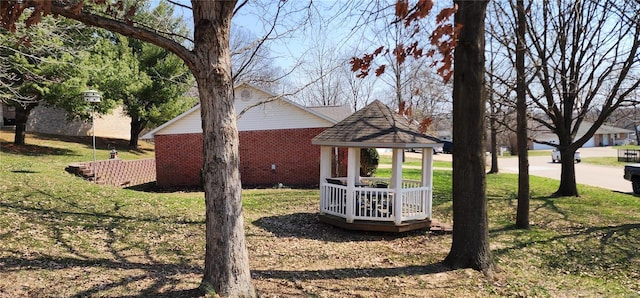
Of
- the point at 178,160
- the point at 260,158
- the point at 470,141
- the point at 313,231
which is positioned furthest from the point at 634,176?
the point at 178,160

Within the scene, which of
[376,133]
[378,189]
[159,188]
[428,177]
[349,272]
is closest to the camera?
[349,272]

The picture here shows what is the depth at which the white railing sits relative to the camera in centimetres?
898

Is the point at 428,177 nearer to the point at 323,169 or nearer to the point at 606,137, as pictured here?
the point at 323,169

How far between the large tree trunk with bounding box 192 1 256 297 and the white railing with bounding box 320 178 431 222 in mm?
4879

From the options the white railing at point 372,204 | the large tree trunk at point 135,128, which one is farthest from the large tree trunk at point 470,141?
the large tree trunk at point 135,128

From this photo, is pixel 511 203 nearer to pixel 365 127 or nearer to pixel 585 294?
pixel 365 127

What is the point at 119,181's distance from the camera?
57.8 feet

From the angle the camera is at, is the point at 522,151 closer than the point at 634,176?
Yes

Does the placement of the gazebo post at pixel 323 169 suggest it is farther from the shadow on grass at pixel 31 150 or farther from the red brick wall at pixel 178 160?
the shadow on grass at pixel 31 150

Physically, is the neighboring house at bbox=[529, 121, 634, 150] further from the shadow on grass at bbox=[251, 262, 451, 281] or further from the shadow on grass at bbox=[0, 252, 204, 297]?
the shadow on grass at bbox=[0, 252, 204, 297]

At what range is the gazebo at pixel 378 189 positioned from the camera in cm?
880

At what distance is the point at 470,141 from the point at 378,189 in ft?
9.49

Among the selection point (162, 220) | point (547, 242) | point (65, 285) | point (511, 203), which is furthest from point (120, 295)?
point (511, 203)

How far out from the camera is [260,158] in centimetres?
1888
